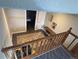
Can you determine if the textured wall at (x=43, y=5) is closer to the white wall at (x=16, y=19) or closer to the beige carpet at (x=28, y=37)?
the white wall at (x=16, y=19)

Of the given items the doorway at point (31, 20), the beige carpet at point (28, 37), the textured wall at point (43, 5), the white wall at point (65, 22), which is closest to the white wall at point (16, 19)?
the doorway at point (31, 20)

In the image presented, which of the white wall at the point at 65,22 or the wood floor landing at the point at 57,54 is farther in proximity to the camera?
the white wall at the point at 65,22

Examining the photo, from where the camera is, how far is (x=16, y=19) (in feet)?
12.6

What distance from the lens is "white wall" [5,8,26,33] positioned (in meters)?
3.61

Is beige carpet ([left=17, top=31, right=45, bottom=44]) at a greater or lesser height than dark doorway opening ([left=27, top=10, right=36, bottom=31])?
lesser

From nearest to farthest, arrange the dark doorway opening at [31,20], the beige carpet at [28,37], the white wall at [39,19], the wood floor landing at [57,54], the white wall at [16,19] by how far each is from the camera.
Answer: the wood floor landing at [57,54]
the white wall at [16,19]
the beige carpet at [28,37]
the dark doorway opening at [31,20]
the white wall at [39,19]

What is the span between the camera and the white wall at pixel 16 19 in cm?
361

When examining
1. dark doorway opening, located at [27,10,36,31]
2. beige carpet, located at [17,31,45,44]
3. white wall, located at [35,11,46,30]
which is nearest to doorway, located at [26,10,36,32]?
dark doorway opening, located at [27,10,36,31]

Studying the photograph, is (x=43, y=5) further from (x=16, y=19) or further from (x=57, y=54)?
(x=16, y=19)

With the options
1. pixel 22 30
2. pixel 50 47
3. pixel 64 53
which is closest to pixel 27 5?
pixel 50 47

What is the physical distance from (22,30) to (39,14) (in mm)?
1035

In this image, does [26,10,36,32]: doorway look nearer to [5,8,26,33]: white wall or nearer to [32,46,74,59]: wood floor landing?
[5,8,26,33]: white wall

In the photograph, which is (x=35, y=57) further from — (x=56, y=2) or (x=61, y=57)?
(x=56, y=2)

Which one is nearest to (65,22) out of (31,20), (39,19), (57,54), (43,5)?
(39,19)
